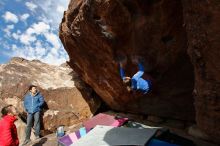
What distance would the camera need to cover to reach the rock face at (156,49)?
566 cm

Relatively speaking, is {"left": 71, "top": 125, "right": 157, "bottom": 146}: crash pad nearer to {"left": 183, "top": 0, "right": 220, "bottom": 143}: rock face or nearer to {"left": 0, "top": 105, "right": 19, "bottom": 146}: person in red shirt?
{"left": 183, "top": 0, "right": 220, "bottom": 143}: rock face

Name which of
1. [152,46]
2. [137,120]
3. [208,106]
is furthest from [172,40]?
[137,120]

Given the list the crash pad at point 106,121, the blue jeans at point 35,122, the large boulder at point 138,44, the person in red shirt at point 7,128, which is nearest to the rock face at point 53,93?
the blue jeans at point 35,122

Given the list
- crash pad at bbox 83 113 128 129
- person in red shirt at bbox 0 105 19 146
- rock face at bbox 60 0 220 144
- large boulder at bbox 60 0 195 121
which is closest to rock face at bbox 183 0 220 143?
rock face at bbox 60 0 220 144

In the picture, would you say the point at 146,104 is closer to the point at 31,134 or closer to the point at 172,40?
the point at 172,40

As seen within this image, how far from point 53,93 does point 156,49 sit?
7.42m

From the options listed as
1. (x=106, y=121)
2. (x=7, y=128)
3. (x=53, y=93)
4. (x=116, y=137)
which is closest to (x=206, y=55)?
(x=116, y=137)

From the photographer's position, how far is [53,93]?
1466cm

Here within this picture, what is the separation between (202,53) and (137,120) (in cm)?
513

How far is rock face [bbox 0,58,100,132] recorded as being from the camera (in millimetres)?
13836

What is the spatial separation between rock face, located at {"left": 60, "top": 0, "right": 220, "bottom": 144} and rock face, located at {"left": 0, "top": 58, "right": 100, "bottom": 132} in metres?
3.39

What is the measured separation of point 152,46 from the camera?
8.20m

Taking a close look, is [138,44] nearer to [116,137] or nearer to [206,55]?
[116,137]

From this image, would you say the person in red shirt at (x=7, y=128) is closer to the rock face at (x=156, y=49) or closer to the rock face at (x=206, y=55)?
the rock face at (x=156, y=49)
